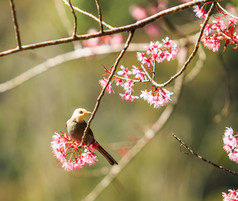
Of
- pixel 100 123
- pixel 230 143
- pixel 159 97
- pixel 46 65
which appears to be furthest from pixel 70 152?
pixel 100 123

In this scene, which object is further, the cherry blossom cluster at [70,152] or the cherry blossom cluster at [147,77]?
the cherry blossom cluster at [70,152]

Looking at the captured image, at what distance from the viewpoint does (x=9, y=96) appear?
10.5 meters

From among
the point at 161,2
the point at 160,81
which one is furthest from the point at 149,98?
the point at 160,81

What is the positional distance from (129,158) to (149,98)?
1576 mm

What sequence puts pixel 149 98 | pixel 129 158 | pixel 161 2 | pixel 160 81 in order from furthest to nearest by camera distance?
pixel 160 81 < pixel 161 2 < pixel 129 158 < pixel 149 98

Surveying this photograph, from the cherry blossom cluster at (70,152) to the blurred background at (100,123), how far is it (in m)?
6.54

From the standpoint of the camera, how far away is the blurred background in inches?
344

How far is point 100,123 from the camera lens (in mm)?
9688

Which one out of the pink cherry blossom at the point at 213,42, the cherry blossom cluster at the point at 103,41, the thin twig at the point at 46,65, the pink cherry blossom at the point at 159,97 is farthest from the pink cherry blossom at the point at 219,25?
the cherry blossom cluster at the point at 103,41

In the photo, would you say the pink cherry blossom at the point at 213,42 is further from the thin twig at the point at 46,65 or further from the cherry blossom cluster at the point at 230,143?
the thin twig at the point at 46,65

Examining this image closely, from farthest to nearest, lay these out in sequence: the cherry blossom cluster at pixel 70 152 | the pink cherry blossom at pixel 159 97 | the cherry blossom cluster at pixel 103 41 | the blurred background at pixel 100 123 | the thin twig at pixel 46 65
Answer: the blurred background at pixel 100 123 → the cherry blossom cluster at pixel 103 41 → the thin twig at pixel 46 65 → the cherry blossom cluster at pixel 70 152 → the pink cherry blossom at pixel 159 97

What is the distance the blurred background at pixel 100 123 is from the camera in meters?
8.74

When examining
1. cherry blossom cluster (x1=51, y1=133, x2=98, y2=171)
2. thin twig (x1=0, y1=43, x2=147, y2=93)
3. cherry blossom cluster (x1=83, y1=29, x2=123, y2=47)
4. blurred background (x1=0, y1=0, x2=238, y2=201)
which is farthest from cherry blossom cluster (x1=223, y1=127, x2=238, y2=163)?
blurred background (x1=0, y1=0, x2=238, y2=201)

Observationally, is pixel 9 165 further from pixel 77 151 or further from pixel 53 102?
pixel 77 151
